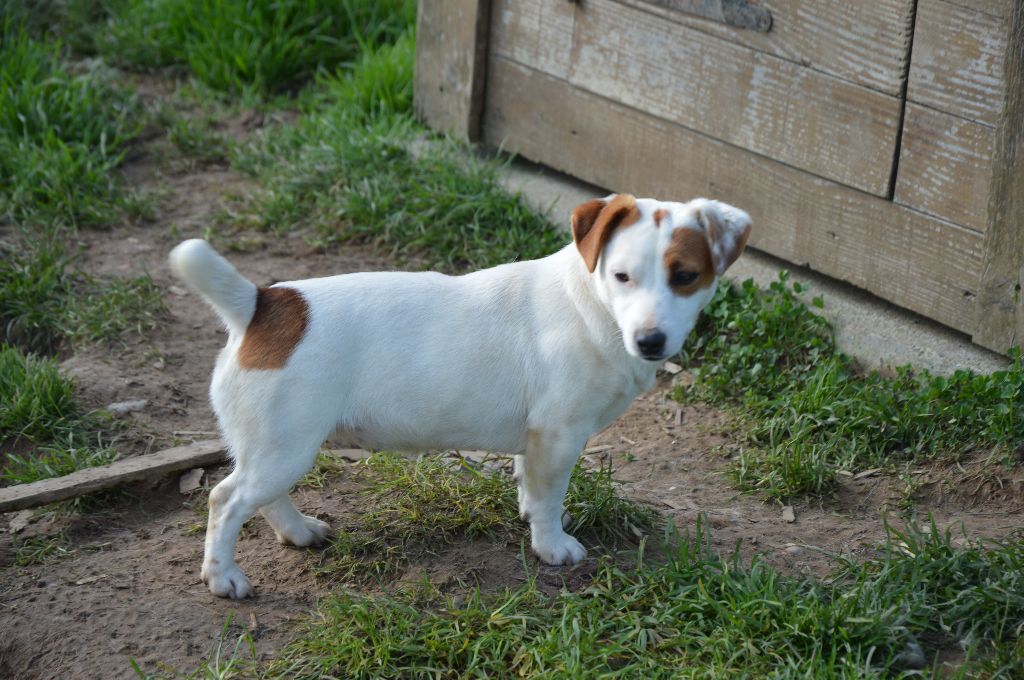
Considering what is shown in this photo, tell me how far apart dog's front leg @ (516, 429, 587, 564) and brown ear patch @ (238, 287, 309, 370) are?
2.61 ft

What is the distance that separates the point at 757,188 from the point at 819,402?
1167mm

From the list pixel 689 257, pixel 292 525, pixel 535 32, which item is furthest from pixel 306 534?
pixel 535 32

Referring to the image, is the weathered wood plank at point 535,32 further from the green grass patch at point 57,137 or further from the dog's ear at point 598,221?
the dog's ear at point 598,221

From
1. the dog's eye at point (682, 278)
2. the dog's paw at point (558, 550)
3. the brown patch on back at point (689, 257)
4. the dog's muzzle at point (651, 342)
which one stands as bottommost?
the dog's paw at point (558, 550)

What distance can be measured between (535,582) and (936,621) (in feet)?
3.88

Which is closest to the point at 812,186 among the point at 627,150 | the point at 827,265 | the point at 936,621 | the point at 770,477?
the point at 827,265

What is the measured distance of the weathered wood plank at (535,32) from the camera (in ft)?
19.4

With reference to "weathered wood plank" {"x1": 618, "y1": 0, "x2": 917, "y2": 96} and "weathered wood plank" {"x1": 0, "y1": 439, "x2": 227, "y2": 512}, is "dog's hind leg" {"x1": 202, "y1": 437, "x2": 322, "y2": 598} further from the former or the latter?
"weathered wood plank" {"x1": 618, "y1": 0, "x2": 917, "y2": 96}

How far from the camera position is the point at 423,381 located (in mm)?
3570

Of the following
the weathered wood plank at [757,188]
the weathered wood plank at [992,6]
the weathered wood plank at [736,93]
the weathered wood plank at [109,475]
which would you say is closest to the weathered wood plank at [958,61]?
the weathered wood plank at [992,6]

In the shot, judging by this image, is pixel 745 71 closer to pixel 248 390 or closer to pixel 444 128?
pixel 444 128

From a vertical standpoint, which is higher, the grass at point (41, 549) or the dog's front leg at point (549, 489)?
the dog's front leg at point (549, 489)

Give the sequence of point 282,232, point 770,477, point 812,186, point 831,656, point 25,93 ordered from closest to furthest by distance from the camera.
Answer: point 831,656
point 770,477
point 812,186
point 282,232
point 25,93

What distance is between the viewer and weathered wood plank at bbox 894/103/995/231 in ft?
14.9
